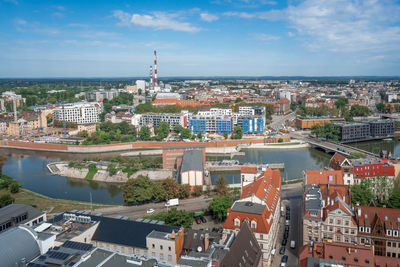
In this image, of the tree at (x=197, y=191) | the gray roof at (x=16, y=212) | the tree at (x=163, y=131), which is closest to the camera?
the gray roof at (x=16, y=212)

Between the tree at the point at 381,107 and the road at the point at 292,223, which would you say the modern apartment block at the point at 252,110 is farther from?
the road at the point at 292,223

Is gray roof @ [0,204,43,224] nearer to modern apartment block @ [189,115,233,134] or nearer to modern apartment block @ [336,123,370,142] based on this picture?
modern apartment block @ [189,115,233,134]

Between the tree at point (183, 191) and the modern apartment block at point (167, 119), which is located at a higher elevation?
the modern apartment block at point (167, 119)

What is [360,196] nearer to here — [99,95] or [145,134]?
[145,134]

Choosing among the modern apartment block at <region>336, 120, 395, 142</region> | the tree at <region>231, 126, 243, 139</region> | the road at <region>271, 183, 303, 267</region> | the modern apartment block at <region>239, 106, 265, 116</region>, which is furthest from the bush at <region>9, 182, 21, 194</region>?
the modern apartment block at <region>239, 106, 265, 116</region>

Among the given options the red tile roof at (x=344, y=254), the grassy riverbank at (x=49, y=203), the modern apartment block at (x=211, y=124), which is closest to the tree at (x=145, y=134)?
the modern apartment block at (x=211, y=124)

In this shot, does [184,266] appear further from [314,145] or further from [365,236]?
[314,145]
